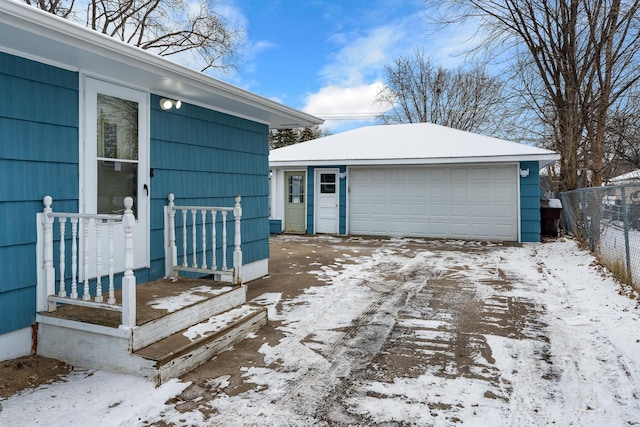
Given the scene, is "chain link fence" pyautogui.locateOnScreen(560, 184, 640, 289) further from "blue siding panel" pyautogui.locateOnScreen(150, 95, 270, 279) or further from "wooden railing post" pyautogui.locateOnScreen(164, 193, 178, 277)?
"wooden railing post" pyautogui.locateOnScreen(164, 193, 178, 277)

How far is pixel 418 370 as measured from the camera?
2.96 metres

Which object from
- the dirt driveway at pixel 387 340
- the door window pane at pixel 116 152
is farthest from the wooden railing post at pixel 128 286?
the door window pane at pixel 116 152

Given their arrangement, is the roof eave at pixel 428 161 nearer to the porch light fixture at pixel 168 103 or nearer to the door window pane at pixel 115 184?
the porch light fixture at pixel 168 103

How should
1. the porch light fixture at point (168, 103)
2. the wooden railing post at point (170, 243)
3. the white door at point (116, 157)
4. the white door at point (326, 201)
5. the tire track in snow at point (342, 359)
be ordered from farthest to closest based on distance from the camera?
the white door at point (326, 201), the wooden railing post at point (170, 243), the porch light fixture at point (168, 103), the white door at point (116, 157), the tire track in snow at point (342, 359)

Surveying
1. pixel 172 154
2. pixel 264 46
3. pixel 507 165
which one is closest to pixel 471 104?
pixel 264 46

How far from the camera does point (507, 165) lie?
10.3m

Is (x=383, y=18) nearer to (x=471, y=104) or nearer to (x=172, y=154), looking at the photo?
(x=471, y=104)

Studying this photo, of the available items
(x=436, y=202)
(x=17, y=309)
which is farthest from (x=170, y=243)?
(x=436, y=202)

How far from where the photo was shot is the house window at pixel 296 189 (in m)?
12.2

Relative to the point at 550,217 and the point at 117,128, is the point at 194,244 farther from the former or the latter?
the point at 550,217

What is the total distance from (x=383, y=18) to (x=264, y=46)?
4.81 m

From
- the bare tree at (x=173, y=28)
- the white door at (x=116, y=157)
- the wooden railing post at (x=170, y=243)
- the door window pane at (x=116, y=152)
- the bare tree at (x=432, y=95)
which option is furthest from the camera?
the bare tree at (x=432, y=95)

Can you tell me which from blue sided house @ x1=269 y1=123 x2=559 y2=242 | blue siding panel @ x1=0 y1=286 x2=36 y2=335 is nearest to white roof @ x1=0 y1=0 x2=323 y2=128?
blue siding panel @ x1=0 y1=286 x2=36 y2=335

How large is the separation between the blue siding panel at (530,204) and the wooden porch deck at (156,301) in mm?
8448
